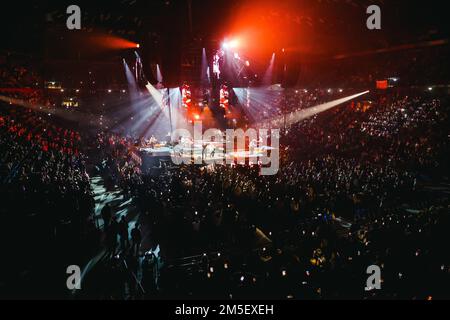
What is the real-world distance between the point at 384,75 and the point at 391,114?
13.2ft

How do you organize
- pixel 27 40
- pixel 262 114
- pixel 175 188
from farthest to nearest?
pixel 262 114, pixel 27 40, pixel 175 188

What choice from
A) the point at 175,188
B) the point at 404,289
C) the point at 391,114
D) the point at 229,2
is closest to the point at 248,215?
the point at 175,188

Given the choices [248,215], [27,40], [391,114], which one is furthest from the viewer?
[391,114]

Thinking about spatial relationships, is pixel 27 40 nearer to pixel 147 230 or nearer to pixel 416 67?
pixel 147 230

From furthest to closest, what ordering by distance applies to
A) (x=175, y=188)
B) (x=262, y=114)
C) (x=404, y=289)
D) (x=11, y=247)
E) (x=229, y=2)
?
(x=262, y=114) → (x=175, y=188) → (x=11, y=247) → (x=229, y=2) → (x=404, y=289)

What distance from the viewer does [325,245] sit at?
545cm

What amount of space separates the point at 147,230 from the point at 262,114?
21391 millimetres

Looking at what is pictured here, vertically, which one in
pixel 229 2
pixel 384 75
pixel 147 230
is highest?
pixel 384 75

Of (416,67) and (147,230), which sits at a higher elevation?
(416,67)

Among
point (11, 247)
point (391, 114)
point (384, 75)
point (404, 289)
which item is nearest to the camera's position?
point (404, 289)

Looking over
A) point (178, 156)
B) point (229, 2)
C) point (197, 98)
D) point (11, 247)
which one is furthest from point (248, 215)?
point (178, 156)

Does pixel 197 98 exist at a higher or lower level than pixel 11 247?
higher

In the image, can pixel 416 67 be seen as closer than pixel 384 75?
Yes

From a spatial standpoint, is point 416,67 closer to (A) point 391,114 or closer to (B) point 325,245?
(A) point 391,114
